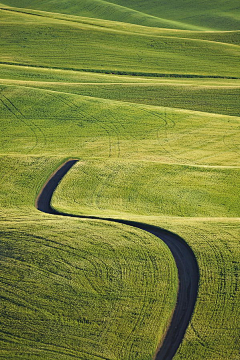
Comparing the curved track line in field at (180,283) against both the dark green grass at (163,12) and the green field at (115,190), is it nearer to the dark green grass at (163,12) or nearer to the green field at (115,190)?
the green field at (115,190)

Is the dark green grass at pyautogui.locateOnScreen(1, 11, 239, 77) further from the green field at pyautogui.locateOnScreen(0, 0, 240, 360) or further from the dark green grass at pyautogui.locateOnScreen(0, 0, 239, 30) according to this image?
the dark green grass at pyautogui.locateOnScreen(0, 0, 239, 30)

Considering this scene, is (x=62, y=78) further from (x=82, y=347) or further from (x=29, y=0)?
(x=29, y=0)

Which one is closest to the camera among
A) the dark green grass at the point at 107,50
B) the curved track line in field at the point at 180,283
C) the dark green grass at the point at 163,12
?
the curved track line in field at the point at 180,283

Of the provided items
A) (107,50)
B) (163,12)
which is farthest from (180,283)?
(163,12)

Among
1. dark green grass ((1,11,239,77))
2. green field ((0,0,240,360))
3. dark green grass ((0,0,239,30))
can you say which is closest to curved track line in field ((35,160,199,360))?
green field ((0,0,240,360))

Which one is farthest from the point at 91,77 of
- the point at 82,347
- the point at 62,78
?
the point at 82,347

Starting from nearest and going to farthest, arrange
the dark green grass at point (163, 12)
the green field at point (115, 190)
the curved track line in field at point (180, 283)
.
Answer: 1. the curved track line in field at point (180, 283)
2. the green field at point (115, 190)
3. the dark green grass at point (163, 12)

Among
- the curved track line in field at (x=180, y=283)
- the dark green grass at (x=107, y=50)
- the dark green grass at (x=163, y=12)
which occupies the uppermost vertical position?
the dark green grass at (x=163, y=12)

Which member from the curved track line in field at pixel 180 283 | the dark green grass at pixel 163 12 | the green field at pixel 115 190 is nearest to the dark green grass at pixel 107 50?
the green field at pixel 115 190
